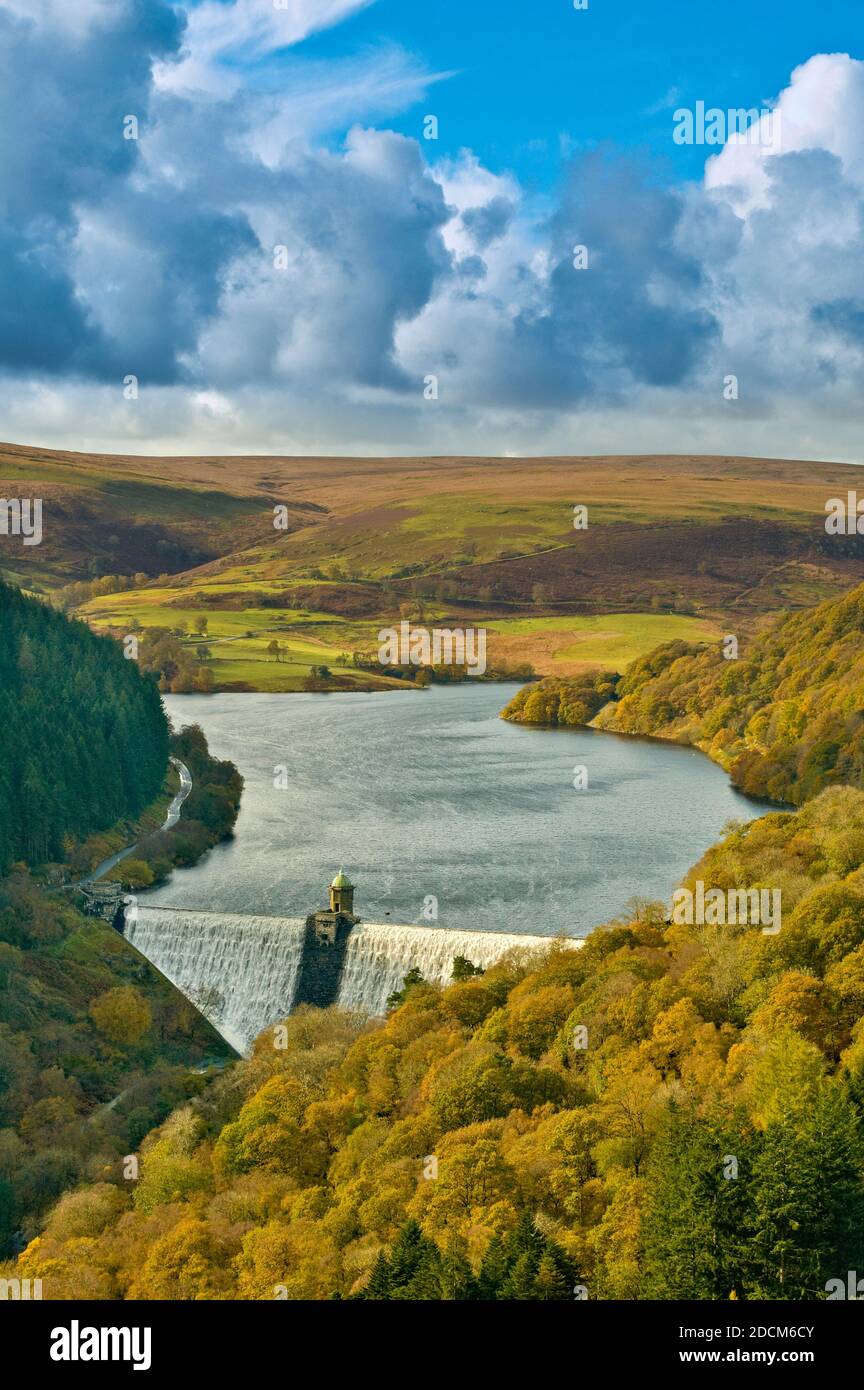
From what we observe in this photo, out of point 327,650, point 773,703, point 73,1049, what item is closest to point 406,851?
point 73,1049

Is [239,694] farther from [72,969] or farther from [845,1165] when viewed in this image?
[845,1165]

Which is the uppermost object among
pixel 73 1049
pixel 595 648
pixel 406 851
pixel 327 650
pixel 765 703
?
pixel 595 648

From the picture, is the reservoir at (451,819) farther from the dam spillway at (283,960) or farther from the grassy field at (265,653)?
the grassy field at (265,653)

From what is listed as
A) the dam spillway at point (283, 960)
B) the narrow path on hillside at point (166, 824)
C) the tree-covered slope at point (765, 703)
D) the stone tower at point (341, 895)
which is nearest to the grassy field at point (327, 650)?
the tree-covered slope at point (765, 703)

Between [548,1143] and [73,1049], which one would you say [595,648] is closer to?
[73,1049]

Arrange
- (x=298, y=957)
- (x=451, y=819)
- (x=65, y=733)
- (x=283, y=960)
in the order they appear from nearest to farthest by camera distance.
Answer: (x=298, y=957) < (x=283, y=960) < (x=65, y=733) < (x=451, y=819)
